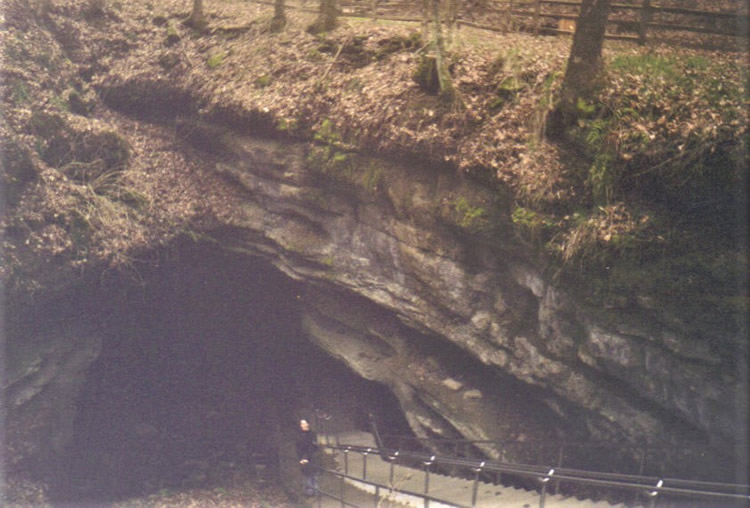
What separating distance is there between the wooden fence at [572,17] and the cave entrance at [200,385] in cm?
568

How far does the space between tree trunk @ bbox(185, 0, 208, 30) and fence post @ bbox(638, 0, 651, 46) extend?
27.0 feet

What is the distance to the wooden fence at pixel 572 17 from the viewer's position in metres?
6.00

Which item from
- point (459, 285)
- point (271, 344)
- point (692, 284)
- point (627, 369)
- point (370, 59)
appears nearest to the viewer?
point (692, 284)

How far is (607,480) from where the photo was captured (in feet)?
19.7

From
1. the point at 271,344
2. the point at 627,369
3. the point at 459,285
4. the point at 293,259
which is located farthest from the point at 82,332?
the point at 627,369

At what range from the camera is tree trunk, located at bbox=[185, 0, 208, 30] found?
10.8 metres

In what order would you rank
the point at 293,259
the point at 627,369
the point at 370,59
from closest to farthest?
1. the point at 627,369
2. the point at 370,59
3. the point at 293,259

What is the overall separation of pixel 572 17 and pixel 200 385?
9945 millimetres

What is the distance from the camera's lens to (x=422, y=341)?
862 centimetres

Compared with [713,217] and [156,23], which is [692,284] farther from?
[156,23]

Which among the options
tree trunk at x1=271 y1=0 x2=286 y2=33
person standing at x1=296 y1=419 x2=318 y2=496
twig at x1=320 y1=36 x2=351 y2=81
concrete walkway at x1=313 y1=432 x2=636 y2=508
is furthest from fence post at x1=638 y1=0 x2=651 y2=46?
person standing at x1=296 y1=419 x2=318 y2=496

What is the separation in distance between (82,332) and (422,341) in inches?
256

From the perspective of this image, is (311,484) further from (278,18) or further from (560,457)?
(278,18)

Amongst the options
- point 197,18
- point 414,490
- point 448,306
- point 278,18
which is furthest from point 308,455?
point 197,18
